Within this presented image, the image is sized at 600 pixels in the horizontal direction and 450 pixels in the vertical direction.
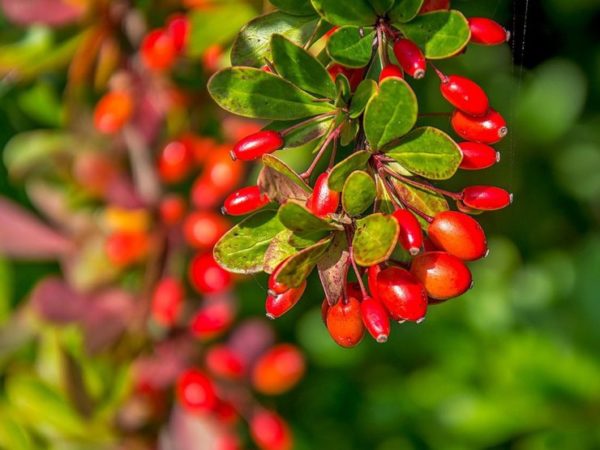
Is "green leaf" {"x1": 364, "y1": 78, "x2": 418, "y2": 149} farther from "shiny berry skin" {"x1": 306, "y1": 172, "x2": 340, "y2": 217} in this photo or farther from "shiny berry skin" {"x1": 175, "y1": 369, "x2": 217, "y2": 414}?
"shiny berry skin" {"x1": 175, "y1": 369, "x2": 217, "y2": 414}

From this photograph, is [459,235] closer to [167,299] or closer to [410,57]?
[410,57]

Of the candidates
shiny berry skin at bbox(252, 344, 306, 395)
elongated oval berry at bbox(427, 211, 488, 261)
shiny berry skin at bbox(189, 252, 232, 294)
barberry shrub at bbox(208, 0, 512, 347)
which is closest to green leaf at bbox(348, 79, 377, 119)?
barberry shrub at bbox(208, 0, 512, 347)

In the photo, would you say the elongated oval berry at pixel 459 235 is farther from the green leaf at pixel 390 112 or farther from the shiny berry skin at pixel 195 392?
the shiny berry skin at pixel 195 392

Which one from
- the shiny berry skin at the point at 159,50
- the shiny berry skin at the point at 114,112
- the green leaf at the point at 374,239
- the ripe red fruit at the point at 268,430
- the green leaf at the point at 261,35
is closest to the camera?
the green leaf at the point at 374,239

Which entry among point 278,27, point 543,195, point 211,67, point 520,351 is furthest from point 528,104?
point 278,27

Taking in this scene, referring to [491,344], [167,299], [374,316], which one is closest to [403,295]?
[374,316]

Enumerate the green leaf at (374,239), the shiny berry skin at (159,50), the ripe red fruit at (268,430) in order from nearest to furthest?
1. the green leaf at (374,239)
2. the shiny berry skin at (159,50)
3. the ripe red fruit at (268,430)

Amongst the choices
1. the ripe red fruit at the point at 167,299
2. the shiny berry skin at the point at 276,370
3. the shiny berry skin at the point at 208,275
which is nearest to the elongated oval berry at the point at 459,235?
the shiny berry skin at the point at 208,275
